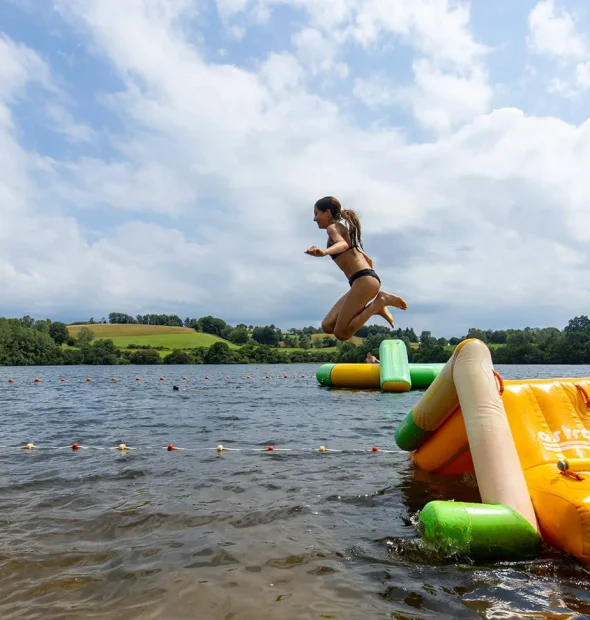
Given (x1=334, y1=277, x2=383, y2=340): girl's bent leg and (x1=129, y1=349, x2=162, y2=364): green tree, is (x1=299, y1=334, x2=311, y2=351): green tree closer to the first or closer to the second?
(x1=129, y1=349, x2=162, y2=364): green tree

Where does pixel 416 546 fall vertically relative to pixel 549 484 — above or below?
below

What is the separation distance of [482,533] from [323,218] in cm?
417

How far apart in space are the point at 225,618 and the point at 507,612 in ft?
5.62

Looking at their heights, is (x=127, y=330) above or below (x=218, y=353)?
above

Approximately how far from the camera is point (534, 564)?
3939 mm

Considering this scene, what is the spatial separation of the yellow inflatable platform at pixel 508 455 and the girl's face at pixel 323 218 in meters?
2.40

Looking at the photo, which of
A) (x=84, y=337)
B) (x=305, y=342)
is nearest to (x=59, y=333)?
(x=84, y=337)

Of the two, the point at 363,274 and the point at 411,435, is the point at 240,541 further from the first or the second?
the point at 363,274

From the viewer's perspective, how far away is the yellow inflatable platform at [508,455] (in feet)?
12.9

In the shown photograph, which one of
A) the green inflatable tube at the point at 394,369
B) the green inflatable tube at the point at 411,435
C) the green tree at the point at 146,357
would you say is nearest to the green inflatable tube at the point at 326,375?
the green inflatable tube at the point at 394,369

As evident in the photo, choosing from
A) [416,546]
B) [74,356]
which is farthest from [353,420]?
[74,356]

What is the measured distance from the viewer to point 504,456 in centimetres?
447

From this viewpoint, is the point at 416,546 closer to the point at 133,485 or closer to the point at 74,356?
the point at 133,485

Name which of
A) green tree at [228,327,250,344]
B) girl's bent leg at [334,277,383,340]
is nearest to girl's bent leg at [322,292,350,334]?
girl's bent leg at [334,277,383,340]
